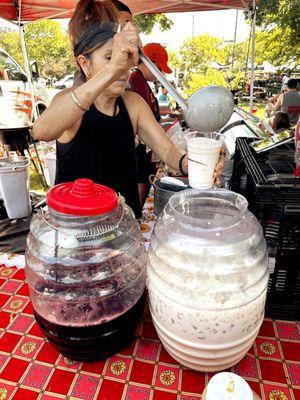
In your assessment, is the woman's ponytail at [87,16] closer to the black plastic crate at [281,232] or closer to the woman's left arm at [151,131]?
the woman's left arm at [151,131]

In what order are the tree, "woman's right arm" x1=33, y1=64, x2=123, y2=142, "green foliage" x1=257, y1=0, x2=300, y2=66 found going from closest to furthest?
"woman's right arm" x1=33, y1=64, x2=123, y2=142, the tree, "green foliage" x1=257, y1=0, x2=300, y2=66

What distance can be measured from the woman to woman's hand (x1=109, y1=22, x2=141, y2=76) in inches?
0.4

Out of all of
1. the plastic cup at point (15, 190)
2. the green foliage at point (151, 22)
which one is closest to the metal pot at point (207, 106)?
the plastic cup at point (15, 190)

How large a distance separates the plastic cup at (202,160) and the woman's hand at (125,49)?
0.32 meters

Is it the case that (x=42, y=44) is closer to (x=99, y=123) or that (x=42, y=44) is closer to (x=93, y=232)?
(x=99, y=123)

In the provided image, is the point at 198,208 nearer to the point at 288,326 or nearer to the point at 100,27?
the point at 288,326

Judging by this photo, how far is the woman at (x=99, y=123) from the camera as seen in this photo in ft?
3.51

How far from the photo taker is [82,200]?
2.32 feet

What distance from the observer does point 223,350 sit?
69 cm

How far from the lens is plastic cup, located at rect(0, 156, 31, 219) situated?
283 centimetres

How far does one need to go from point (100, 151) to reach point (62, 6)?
4102 mm

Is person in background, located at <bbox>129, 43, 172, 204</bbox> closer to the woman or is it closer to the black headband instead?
the woman

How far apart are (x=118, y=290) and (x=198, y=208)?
13.7 inches

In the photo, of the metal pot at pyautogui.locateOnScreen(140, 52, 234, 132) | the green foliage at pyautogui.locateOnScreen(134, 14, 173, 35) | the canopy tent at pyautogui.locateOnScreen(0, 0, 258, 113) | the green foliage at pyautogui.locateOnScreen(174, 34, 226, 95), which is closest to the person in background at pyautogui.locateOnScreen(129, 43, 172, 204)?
the metal pot at pyautogui.locateOnScreen(140, 52, 234, 132)
